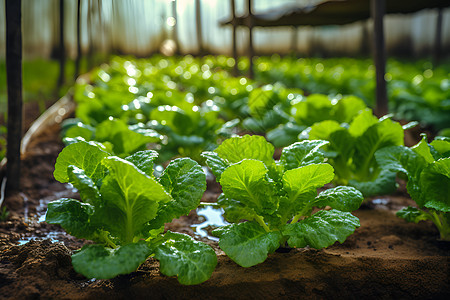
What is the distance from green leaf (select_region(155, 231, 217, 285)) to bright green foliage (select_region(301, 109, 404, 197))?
101cm

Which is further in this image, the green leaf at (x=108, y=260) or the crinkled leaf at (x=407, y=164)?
the crinkled leaf at (x=407, y=164)

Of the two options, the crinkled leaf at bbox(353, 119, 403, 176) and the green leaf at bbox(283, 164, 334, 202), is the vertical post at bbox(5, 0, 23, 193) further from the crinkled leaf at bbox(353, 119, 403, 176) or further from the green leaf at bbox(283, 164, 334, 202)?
the crinkled leaf at bbox(353, 119, 403, 176)

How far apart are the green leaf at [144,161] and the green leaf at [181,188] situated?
65mm

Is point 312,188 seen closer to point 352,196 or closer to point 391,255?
point 352,196

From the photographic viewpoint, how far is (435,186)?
5.57 feet

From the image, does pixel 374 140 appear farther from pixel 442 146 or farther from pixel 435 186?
pixel 435 186

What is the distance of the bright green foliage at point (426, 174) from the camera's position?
1.66m

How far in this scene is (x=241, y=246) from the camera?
4.67 ft

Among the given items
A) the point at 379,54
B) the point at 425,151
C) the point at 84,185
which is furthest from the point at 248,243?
the point at 379,54

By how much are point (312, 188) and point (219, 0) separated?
21.3 m

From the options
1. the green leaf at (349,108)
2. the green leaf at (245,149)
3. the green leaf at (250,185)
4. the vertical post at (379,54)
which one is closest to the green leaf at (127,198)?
the green leaf at (250,185)

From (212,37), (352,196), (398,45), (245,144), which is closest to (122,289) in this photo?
(245,144)

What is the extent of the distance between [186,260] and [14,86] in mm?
1546

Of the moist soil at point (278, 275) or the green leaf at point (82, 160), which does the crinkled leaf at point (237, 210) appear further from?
the green leaf at point (82, 160)
